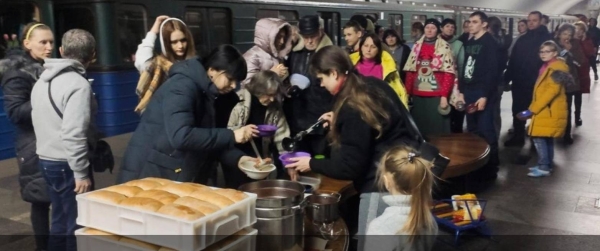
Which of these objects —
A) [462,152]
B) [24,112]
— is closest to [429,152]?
[462,152]

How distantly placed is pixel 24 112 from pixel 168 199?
6.31ft

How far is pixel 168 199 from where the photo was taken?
1.81 metres

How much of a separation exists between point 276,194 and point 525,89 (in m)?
5.96

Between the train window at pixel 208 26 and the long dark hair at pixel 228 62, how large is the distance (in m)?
4.81

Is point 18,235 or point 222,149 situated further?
point 18,235

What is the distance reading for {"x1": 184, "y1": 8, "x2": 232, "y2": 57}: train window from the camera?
7566mm

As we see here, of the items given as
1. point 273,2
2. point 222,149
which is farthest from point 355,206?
point 273,2

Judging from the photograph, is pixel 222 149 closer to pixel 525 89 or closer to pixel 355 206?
pixel 355 206

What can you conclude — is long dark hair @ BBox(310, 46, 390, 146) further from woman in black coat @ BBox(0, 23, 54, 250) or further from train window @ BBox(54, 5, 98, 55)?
train window @ BBox(54, 5, 98, 55)

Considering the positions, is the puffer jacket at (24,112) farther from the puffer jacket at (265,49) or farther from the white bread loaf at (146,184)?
the puffer jacket at (265,49)

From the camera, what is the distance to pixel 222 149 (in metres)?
2.63

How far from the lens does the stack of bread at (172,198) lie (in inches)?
66.7

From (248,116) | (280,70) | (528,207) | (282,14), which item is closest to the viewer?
(248,116)

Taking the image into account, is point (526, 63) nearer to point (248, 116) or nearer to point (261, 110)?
point (261, 110)
